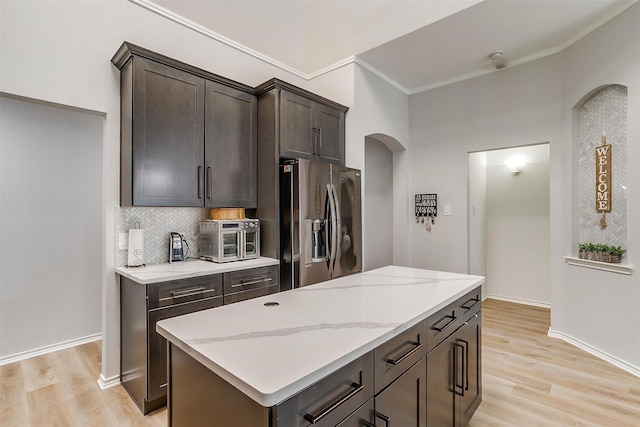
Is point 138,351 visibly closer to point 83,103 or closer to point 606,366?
point 83,103

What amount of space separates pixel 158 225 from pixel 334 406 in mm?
2371

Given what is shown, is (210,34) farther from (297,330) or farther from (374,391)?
(374,391)

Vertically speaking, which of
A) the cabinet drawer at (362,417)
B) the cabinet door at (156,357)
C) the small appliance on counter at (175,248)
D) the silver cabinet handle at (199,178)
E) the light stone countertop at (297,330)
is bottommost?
the cabinet door at (156,357)

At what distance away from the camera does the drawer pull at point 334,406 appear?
868 mm

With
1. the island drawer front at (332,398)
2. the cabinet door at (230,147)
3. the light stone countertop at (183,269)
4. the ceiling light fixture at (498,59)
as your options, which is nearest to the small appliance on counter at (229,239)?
the light stone countertop at (183,269)

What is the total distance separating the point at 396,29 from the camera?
3277 mm

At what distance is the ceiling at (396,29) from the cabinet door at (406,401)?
2996 mm

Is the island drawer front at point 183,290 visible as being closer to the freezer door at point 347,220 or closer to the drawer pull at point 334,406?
the freezer door at point 347,220

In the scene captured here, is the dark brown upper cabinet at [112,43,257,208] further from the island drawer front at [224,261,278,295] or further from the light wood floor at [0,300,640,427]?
the light wood floor at [0,300,640,427]

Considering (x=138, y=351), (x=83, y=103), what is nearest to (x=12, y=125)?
(x=83, y=103)

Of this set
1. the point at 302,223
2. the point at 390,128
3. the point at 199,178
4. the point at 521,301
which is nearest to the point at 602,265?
the point at 521,301

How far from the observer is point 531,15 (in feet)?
9.67

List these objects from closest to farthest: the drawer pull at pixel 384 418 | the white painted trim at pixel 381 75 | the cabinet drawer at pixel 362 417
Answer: the cabinet drawer at pixel 362 417
the drawer pull at pixel 384 418
the white painted trim at pixel 381 75

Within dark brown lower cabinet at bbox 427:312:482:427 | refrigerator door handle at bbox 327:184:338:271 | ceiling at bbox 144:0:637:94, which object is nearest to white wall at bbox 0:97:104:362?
ceiling at bbox 144:0:637:94
